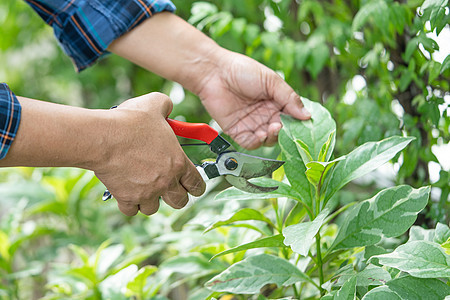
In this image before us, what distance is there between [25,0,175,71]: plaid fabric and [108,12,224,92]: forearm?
0.08ft

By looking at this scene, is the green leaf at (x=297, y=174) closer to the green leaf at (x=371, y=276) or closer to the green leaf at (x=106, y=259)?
the green leaf at (x=371, y=276)

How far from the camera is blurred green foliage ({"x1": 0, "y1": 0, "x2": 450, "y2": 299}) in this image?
997 mm

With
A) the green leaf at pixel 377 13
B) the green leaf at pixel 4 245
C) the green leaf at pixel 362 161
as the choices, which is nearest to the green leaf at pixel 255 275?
the green leaf at pixel 362 161

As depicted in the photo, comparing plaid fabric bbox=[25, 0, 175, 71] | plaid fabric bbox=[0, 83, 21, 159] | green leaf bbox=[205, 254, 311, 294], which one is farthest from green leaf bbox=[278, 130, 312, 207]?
plaid fabric bbox=[25, 0, 175, 71]

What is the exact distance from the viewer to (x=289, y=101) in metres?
1.04

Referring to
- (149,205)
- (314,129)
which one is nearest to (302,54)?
(314,129)

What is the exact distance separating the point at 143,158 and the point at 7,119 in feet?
0.71

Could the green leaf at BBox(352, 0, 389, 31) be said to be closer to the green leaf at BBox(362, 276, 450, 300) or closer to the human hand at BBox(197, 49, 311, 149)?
the human hand at BBox(197, 49, 311, 149)

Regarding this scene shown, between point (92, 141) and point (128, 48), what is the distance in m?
0.55

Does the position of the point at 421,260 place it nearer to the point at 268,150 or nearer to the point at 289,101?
the point at 289,101

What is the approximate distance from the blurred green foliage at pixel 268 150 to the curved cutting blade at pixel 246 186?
0.31 feet

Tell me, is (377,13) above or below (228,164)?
above

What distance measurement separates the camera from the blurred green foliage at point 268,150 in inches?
39.2

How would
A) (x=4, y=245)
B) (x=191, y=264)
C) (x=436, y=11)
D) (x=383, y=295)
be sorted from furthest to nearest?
(x=4, y=245), (x=191, y=264), (x=436, y=11), (x=383, y=295)
